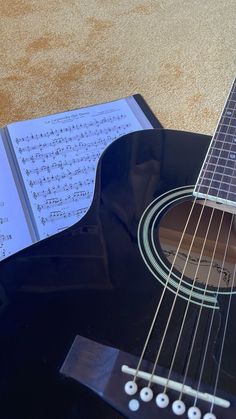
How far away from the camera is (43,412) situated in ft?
1.69

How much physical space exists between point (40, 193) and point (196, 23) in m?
0.87

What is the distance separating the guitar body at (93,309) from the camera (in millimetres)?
528

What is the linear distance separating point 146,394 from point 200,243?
0.28 m

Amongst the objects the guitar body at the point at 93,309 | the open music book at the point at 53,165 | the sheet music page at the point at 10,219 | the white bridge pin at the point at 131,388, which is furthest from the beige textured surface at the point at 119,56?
the white bridge pin at the point at 131,388

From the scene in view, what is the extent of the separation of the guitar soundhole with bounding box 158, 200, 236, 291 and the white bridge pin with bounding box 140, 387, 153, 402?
186mm

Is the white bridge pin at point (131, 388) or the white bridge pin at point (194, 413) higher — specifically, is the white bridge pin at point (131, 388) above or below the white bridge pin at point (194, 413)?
above

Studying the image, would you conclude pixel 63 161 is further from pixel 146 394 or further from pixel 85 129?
pixel 146 394

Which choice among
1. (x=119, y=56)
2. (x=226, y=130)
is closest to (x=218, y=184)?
(x=226, y=130)

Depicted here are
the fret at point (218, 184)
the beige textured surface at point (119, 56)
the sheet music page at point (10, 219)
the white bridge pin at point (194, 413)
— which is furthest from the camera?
the beige textured surface at point (119, 56)

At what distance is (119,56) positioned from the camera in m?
1.37

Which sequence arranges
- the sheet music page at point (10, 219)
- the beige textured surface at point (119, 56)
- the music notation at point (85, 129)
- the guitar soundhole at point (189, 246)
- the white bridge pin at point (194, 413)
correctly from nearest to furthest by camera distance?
the white bridge pin at point (194, 413) → the guitar soundhole at point (189, 246) → the sheet music page at point (10, 219) → the music notation at point (85, 129) → the beige textured surface at point (119, 56)

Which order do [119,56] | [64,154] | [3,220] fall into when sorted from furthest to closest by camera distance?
[119,56], [64,154], [3,220]

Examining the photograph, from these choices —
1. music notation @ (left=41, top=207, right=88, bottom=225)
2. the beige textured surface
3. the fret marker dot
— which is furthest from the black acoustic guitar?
the beige textured surface

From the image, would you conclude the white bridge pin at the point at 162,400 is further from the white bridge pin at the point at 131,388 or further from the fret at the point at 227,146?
the fret at the point at 227,146
